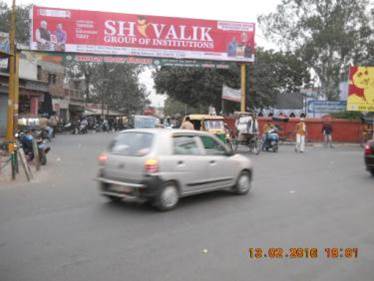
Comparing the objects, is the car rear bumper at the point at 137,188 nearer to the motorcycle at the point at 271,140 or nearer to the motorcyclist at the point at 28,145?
the motorcyclist at the point at 28,145

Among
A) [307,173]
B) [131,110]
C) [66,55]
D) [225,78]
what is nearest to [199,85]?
[225,78]

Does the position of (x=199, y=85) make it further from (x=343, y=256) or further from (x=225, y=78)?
(x=343, y=256)

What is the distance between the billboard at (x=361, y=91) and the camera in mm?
28781

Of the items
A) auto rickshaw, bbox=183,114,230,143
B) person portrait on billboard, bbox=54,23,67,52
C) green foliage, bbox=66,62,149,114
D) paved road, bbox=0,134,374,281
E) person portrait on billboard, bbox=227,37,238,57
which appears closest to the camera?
paved road, bbox=0,134,374,281

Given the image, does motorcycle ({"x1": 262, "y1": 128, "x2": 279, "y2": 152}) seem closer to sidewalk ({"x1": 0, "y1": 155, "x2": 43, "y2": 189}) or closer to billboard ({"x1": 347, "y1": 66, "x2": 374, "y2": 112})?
billboard ({"x1": 347, "y1": 66, "x2": 374, "y2": 112})

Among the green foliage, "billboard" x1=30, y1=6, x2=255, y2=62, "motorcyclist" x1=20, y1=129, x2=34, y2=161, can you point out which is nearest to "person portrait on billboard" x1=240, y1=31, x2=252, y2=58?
"billboard" x1=30, y1=6, x2=255, y2=62

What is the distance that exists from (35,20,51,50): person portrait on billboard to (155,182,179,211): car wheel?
59.0 ft

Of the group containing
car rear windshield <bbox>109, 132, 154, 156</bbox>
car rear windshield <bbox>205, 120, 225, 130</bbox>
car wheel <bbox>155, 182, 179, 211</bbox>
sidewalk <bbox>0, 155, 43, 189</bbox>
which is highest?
car rear windshield <bbox>205, 120, 225, 130</bbox>

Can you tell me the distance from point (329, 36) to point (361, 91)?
Result: 10.9 meters

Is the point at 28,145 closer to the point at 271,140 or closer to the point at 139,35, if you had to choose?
the point at 139,35

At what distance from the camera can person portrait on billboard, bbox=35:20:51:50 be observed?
2322 centimetres

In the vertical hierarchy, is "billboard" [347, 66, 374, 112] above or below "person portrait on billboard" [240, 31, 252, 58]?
below

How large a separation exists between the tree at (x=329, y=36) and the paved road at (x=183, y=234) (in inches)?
1217

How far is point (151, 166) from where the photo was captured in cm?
755
